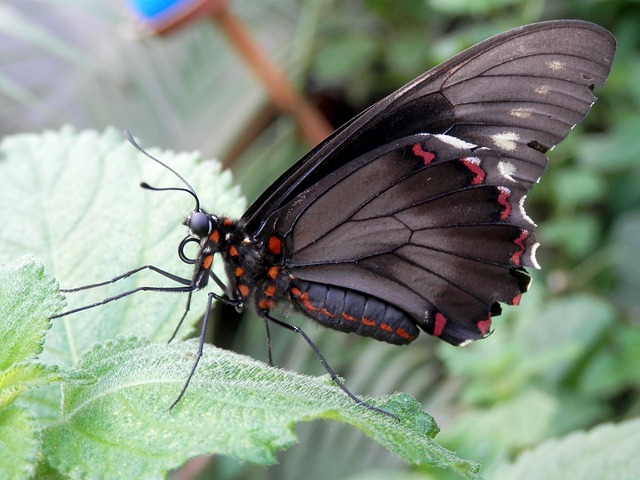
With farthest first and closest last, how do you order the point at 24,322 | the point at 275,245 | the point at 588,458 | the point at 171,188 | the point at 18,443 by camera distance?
1. the point at 275,245
2. the point at 171,188
3. the point at 588,458
4. the point at 24,322
5. the point at 18,443

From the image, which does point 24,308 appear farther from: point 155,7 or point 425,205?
point 155,7

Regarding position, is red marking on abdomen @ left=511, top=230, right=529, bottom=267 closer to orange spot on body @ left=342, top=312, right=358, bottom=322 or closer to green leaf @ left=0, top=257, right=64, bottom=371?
orange spot on body @ left=342, top=312, right=358, bottom=322

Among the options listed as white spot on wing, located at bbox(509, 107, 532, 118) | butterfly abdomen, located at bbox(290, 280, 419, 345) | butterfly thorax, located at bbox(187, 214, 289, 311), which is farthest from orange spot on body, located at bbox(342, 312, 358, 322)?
white spot on wing, located at bbox(509, 107, 532, 118)

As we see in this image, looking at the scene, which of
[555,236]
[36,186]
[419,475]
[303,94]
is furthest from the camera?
[303,94]

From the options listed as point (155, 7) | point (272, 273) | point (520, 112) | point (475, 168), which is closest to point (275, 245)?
point (272, 273)

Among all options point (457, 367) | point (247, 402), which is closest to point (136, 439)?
point (247, 402)

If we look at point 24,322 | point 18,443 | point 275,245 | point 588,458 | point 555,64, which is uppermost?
point 555,64

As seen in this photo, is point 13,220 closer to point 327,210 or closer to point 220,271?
point 220,271
